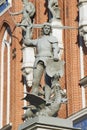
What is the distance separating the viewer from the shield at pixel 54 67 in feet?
31.2

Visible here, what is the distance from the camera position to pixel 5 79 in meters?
19.5

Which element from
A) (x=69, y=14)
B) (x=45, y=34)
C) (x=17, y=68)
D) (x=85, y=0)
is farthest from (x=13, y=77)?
(x=45, y=34)

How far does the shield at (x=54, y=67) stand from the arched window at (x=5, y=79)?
9.27 metres

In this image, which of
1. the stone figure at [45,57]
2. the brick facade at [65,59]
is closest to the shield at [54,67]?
the stone figure at [45,57]

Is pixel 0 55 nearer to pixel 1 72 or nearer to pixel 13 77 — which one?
pixel 1 72

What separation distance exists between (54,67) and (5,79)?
10.0 meters

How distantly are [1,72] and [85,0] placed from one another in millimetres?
6088

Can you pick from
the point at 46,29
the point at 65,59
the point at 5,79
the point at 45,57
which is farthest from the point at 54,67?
the point at 5,79

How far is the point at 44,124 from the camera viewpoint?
29.3ft

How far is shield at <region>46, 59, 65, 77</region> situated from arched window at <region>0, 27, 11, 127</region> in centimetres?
927

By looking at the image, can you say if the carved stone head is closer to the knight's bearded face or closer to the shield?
the knight's bearded face

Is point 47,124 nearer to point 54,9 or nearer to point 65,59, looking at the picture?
point 65,59

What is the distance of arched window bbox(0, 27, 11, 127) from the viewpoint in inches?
747

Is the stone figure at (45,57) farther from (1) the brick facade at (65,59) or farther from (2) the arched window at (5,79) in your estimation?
(2) the arched window at (5,79)
